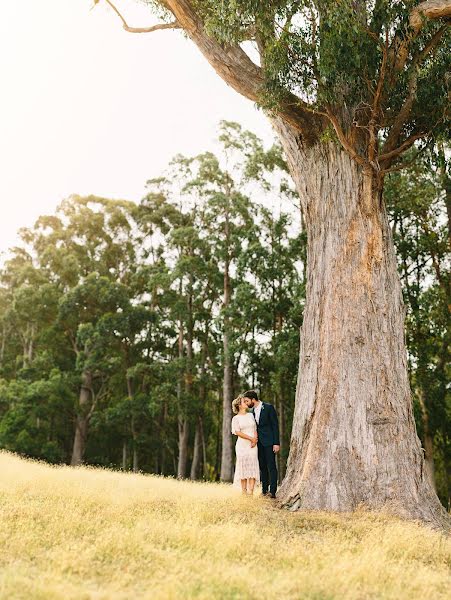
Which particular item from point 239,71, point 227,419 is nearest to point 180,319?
point 227,419

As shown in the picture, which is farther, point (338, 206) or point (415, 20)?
point (338, 206)

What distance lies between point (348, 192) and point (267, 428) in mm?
3999

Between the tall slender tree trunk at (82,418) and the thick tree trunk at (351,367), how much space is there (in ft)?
69.2

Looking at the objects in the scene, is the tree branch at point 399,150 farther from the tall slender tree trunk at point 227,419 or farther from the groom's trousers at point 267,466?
the tall slender tree trunk at point 227,419

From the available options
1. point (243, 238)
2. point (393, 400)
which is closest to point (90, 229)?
point (243, 238)

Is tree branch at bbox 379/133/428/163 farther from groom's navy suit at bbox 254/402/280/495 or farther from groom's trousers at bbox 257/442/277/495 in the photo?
groom's trousers at bbox 257/442/277/495

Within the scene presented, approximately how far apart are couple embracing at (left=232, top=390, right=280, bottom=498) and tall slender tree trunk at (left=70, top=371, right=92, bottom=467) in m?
20.4

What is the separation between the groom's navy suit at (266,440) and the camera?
8.62 m

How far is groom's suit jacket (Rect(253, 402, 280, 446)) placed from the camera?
8625mm

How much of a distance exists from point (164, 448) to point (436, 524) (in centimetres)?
2676

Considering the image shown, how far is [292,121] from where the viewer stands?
31.2 ft

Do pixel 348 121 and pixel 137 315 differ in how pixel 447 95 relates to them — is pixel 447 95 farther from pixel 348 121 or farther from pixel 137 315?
pixel 137 315

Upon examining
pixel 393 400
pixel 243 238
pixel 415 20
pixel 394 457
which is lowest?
pixel 394 457

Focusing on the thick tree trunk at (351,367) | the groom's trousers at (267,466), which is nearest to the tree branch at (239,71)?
the thick tree trunk at (351,367)
